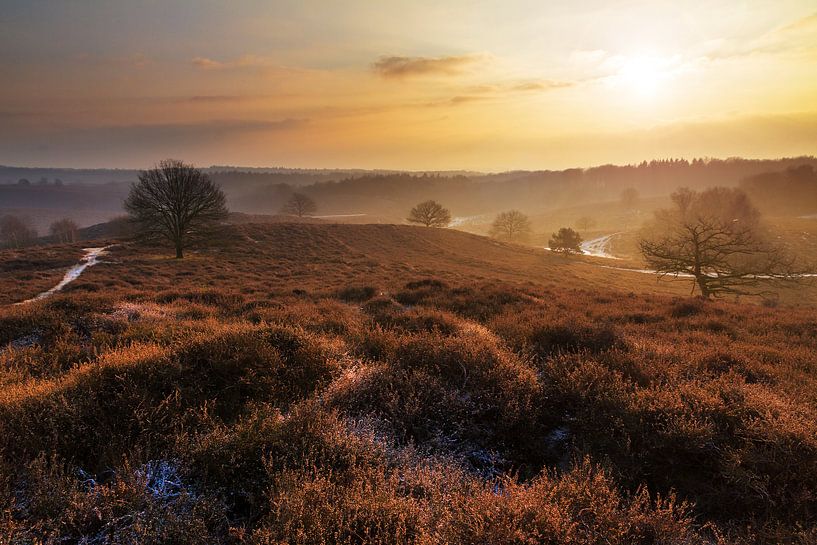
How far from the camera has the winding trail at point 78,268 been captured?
2045cm

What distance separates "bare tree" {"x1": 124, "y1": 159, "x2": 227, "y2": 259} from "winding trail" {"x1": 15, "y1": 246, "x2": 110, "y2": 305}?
4.38 meters

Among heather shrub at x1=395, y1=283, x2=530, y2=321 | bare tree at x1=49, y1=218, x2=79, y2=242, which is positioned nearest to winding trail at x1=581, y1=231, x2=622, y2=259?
heather shrub at x1=395, y1=283, x2=530, y2=321

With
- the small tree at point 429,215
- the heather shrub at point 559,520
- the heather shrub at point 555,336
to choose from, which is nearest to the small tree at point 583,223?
the small tree at point 429,215

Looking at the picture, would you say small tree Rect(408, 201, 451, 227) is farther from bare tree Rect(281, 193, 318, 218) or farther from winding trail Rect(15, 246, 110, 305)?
winding trail Rect(15, 246, 110, 305)

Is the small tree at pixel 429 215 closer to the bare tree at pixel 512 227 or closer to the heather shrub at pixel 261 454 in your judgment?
the bare tree at pixel 512 227

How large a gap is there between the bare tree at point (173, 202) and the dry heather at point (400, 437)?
31.1 meters

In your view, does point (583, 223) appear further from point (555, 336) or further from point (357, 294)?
point (555, 336)

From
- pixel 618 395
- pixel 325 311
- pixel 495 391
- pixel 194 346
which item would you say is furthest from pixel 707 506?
pixel 325 311

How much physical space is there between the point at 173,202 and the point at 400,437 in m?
39.0

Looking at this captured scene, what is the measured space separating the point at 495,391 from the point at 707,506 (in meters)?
2.42

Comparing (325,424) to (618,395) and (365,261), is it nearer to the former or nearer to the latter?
(618,395)

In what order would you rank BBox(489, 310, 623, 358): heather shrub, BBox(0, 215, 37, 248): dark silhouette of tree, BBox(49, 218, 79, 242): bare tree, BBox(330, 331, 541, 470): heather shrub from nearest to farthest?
BBox(330, 331, 541, 470): heather shrub, BBox(489, 310, 623, 358): heather shrub, BBox(0, 215, 37, 248): dark silhouette of tree, BBox(49, 218, 79, 242): bare tree

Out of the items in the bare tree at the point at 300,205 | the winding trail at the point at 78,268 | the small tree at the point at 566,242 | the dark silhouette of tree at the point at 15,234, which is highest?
the bare tree at the point at 300,205

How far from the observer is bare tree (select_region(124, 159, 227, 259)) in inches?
1358
